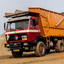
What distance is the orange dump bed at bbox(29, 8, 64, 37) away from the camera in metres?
12.3

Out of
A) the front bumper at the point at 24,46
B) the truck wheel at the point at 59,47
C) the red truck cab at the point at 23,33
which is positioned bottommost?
the truck wheel at the point at 59,47

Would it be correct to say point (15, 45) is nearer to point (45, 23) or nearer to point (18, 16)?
point (18, 16)

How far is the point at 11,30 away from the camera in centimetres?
1157

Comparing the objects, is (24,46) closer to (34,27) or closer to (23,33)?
(23,33)

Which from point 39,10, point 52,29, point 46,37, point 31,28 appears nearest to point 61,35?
point 52,29

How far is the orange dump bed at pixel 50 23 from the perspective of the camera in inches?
483

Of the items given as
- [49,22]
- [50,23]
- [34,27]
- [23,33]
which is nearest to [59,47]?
[50,23]

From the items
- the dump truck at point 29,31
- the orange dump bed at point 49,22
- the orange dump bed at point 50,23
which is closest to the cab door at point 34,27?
the dump truck at point 29,31

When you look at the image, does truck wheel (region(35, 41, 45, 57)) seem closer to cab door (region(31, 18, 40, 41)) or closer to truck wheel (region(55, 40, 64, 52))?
cab door (region(31, 18, 40, 41))

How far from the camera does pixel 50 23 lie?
14039 mm

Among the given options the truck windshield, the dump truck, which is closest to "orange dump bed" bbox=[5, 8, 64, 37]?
the dump truck

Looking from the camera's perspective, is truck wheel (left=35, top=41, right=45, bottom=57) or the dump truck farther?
truck wheel (left=35, top=41, right=45, bottom=57)

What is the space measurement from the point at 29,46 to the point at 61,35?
6.16 m

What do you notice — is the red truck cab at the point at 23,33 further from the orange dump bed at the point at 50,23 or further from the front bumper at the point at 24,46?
the orange dump bed at the point at 50,23
